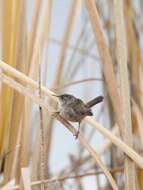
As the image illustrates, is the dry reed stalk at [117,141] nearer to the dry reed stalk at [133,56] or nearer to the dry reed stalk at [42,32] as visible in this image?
the dry reed stalk at [42,32]

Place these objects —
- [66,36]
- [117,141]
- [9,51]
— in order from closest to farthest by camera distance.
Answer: [117,141] < [9,51] < [66,36]

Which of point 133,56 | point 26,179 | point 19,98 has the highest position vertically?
point 133,56

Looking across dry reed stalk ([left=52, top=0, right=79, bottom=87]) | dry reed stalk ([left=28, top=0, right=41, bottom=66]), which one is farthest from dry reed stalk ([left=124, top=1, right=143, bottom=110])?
dry reed stalk ([left=28, top=0, right=41, bottom=66])

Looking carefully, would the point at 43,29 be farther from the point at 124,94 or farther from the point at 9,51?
the point at 124,94

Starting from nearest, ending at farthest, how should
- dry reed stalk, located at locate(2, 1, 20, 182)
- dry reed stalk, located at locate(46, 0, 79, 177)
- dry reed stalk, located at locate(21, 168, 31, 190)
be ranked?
dry reed stalk, located at locate(21, 168, 31, 190), dry reed stalk, located at locate(2, 1, 20, 182), dry reed stalk, located at locate(46, 0, 79, 177)

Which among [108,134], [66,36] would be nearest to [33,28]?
[66,36]

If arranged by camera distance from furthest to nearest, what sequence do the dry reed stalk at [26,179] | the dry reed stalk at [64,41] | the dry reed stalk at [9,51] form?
the dry reed stalk at [64,41], the dry reed stalk at [9,51], the dry reed stalk at [26,179]

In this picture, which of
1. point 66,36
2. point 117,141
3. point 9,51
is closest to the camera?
point 117,141

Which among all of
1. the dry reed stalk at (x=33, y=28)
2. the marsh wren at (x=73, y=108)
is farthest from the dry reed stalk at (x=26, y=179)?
the dry reed stalk at (x=33, y=28)

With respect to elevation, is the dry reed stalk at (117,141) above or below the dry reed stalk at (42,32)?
below

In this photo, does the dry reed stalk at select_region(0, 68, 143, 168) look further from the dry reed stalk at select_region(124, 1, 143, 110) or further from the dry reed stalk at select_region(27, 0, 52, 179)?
the dry reed stalk at select_region(124, 1, 143, 110)

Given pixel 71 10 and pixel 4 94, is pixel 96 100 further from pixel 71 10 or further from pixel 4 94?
pixel 71 10

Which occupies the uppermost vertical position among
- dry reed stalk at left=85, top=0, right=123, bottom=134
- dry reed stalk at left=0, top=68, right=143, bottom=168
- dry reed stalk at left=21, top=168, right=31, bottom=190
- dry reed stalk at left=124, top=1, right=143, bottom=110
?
dry reed stalk at left=124, top=1, right=143, bottom=110
